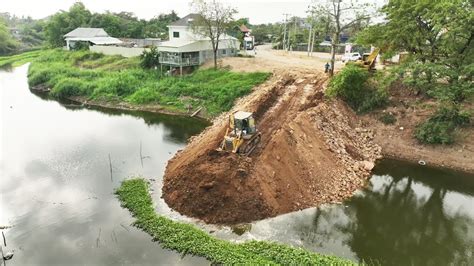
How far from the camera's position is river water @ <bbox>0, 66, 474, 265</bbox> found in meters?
14.7

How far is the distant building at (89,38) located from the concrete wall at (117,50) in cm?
546

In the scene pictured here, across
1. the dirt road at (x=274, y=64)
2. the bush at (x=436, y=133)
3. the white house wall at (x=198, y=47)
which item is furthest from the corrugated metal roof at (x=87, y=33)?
the bush at (x=436, y=133)

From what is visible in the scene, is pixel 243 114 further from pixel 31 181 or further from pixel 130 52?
pixel 130 52

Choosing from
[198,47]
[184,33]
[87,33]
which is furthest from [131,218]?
[87,33]

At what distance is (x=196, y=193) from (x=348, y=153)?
11244mm

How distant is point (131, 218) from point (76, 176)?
6546 millimetres

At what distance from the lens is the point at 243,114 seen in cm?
1998

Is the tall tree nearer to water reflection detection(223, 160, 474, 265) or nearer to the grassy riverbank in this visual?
water reflection detection(223, 160, 474, 265)

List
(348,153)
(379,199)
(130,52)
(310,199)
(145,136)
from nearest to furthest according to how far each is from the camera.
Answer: (310,199)
(379,199)
(348,153)
(145,136)
(130,52)

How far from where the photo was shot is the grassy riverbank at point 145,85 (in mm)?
34562

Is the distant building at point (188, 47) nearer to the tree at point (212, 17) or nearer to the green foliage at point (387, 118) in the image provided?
the tree at point (212, 17)

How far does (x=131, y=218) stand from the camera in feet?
54.7

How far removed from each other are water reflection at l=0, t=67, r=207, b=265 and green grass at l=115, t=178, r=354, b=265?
42cm

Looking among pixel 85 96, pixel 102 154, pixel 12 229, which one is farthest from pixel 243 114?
pixel 85 96
